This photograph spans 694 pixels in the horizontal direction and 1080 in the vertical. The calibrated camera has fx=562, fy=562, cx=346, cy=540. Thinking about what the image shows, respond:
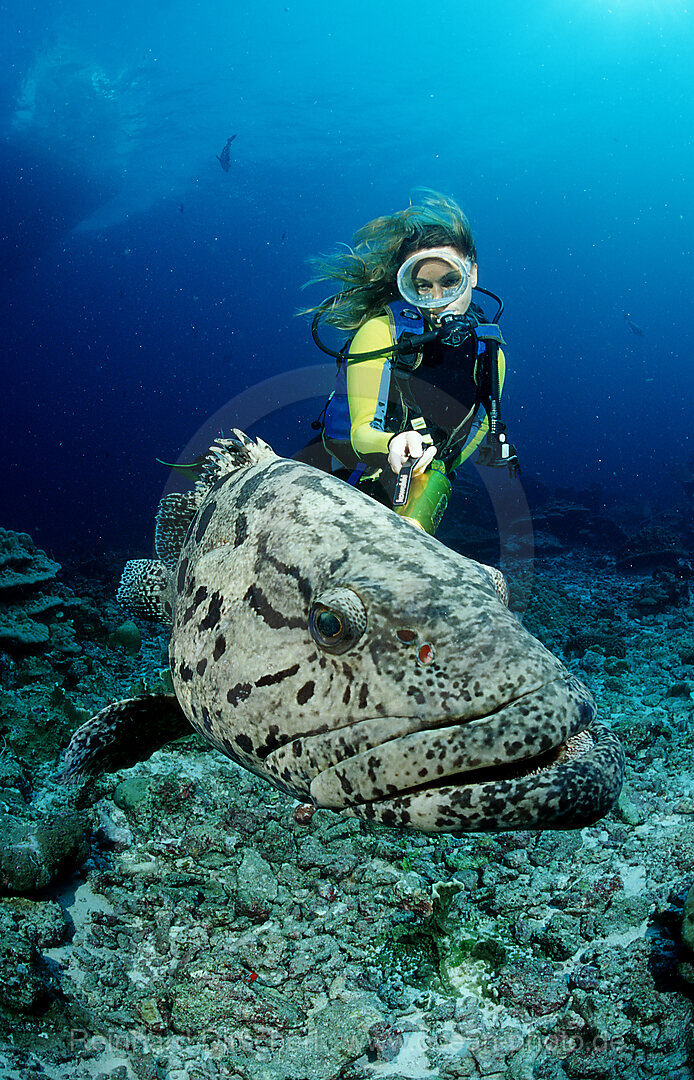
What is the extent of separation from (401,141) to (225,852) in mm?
70940

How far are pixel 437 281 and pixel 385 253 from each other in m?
0.65

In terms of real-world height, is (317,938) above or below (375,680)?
below

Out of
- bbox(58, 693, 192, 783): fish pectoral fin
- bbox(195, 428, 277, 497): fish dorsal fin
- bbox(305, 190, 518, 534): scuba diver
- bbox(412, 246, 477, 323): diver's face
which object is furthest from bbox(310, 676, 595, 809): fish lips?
bbox(412, 246, 477, 323): diver's face

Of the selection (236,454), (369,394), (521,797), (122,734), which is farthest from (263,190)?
(521,797)

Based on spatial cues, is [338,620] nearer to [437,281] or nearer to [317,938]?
[317,938]

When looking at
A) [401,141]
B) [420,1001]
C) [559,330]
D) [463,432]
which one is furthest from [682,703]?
[559,330]

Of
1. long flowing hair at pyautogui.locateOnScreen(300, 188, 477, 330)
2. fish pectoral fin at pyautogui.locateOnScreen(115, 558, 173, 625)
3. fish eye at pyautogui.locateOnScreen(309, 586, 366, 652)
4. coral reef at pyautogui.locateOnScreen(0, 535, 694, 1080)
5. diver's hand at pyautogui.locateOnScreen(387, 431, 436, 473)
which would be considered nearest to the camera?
fish eye at pyautogui.locateOnScreen(309, 586, 366, 652)

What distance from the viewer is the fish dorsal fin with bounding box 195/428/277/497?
300 cm

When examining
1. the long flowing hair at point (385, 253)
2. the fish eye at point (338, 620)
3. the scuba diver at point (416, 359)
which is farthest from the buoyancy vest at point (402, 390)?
the fish eye at point (338, 620)

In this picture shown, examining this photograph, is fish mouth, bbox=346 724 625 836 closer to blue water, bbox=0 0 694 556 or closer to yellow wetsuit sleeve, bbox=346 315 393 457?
yellow wetsuit sleeve, bbox=346 315 393 457

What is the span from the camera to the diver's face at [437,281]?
398 cm

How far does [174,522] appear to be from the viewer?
3.49 meters

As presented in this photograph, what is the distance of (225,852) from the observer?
3.38 m

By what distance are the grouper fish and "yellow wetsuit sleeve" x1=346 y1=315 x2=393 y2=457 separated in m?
0.83
